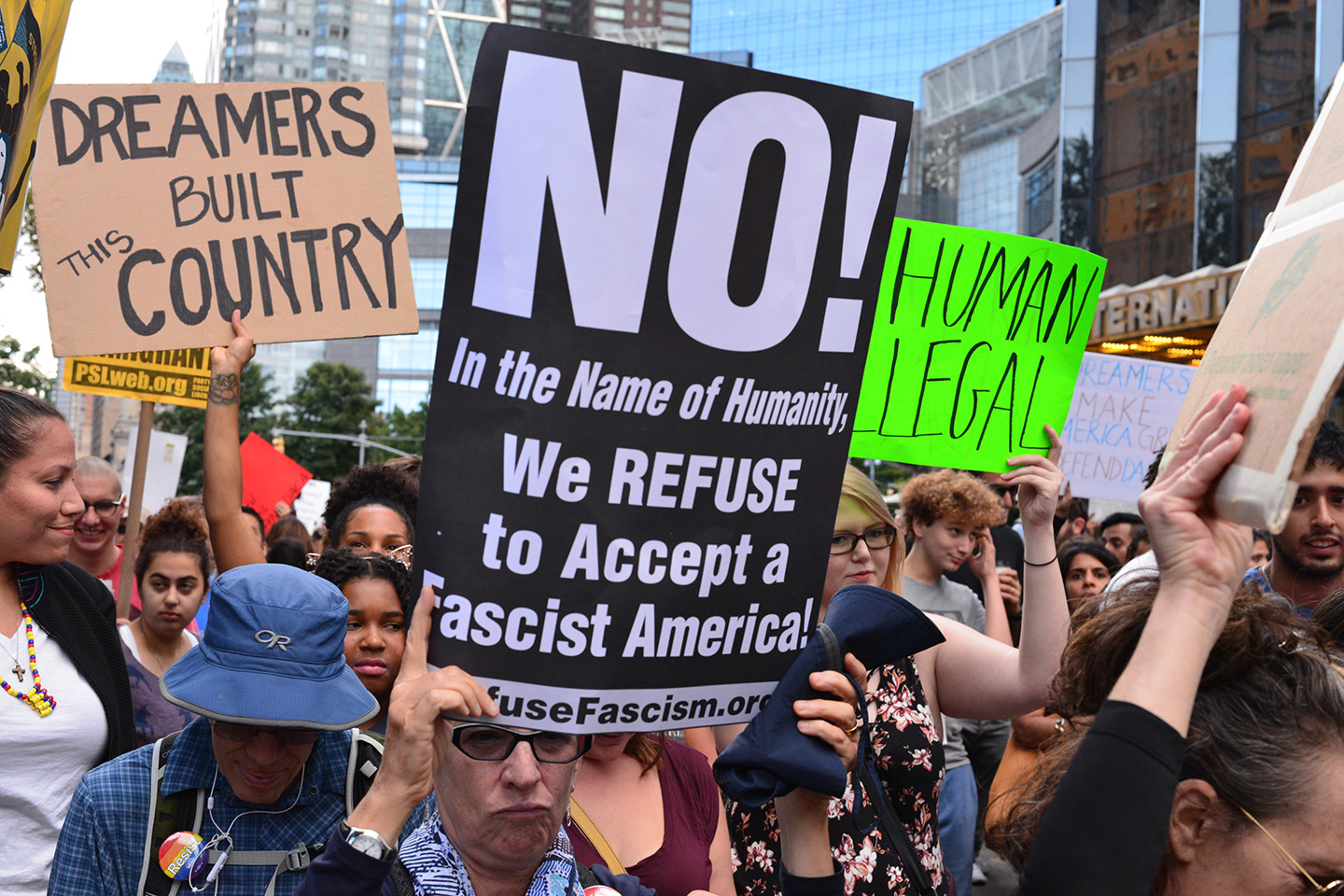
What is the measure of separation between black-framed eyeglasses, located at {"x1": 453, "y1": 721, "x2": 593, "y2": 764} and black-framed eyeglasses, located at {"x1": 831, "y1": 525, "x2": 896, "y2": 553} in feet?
4.41

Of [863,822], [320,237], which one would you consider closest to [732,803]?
[863,822]

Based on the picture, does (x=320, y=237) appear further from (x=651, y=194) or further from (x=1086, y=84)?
(x=1086, y=84)

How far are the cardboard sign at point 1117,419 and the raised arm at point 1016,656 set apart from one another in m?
4.14

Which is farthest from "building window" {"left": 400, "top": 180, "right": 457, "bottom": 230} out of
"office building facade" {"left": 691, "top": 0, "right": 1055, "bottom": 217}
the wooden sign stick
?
the wooden sign stick

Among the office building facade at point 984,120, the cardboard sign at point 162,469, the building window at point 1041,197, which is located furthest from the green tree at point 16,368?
the office building facade at point 984,120

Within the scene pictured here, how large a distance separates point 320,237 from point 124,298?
62 cm

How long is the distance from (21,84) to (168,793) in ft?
5.23

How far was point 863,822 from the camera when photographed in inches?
109

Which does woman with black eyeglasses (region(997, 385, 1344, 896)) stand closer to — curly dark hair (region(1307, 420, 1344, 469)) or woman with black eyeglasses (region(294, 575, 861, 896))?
woman with black eyeglasses (region(294, 575, 861, 896))

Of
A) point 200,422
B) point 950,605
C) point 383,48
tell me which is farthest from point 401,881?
point 383,48

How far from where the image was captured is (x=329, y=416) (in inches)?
2704

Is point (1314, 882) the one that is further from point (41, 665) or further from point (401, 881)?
point (41, 665)

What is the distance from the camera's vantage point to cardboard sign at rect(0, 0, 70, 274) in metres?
2.68

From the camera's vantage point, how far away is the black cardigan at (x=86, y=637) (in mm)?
3137
